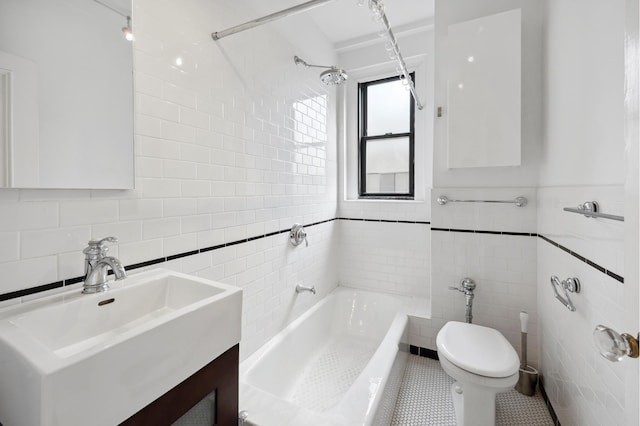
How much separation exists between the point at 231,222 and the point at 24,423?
112 cm

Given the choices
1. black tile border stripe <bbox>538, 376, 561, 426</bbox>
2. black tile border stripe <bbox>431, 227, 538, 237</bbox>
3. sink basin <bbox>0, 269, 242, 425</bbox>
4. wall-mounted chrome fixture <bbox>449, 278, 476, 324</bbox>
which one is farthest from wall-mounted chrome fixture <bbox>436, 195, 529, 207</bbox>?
sink basin <bbox>0, 269, 242, 425</bbox>

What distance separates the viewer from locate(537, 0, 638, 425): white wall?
0.98m

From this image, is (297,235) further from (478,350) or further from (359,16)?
(359,16)

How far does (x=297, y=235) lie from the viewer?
2.18m

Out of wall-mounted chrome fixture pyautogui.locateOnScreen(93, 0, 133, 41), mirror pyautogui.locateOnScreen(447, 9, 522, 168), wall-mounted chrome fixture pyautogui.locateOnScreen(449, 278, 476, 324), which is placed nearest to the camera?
wall-mounted chrome fixture pyautogui.locateOnScreen(93, 0, 133, 41)

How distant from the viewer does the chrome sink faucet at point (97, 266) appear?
949mm

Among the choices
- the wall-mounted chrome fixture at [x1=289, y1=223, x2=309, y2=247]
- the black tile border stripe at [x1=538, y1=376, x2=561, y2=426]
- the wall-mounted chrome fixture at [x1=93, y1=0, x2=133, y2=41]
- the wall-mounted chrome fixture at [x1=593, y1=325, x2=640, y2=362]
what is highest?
the wall-mounted chrome fixture at [x1=93, y1=0, x2=133, y2=41]

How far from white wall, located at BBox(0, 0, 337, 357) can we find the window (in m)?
0.80

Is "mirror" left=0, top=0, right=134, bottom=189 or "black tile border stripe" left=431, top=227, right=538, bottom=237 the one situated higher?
"mirror" left=0, top=0, right=134, bottom=189

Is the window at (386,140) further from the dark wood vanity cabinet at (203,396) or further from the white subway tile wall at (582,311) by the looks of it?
the dark wood vanity cabinet at (203,396)

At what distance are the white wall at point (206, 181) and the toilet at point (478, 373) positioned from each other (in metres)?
1.14

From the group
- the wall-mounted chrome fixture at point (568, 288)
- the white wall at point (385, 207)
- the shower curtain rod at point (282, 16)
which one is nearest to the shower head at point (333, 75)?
the shower curtain rod at point (282, 16)

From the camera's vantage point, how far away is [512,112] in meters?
1.83

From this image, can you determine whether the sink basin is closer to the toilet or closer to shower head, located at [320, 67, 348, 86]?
the toilet
